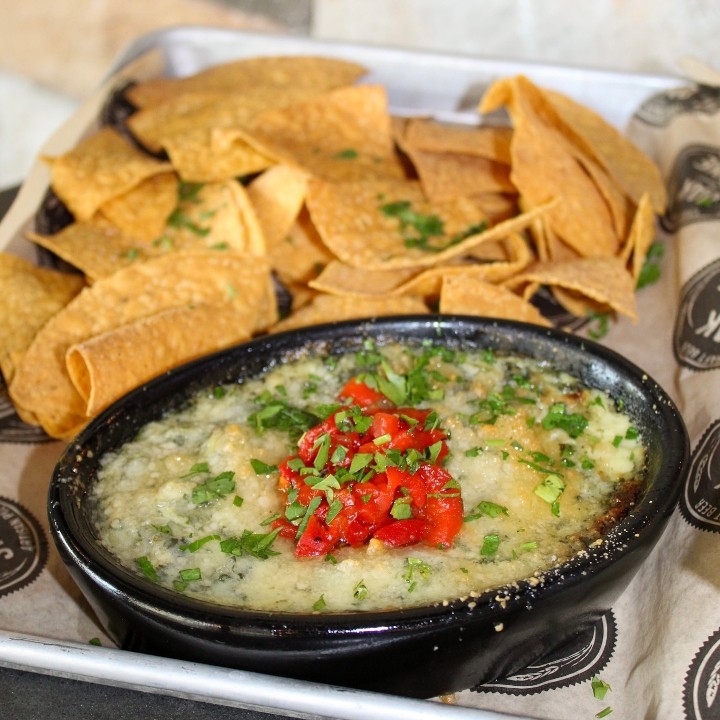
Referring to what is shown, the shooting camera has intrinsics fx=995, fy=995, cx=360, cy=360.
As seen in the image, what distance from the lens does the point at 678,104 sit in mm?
3410

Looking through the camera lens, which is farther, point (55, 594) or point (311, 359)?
point (311, 359)

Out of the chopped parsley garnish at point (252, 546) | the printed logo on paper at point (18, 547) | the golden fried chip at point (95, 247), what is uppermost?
the chopped parsley garnish at point (252, 546)

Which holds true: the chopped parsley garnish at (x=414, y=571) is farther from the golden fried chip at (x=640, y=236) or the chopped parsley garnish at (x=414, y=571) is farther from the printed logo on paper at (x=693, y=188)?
the printed logo on paper at (x=693, y=188)

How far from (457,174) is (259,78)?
0.86 m

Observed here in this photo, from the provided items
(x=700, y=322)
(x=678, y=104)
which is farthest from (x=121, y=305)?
(x=678, y=104)

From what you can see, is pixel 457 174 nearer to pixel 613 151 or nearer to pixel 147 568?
pixel 613 151

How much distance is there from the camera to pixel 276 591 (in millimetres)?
1785

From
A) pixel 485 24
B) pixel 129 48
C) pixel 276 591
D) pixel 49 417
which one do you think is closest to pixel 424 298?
pixel 49 417

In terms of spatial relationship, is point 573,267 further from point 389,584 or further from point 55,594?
point 55,594

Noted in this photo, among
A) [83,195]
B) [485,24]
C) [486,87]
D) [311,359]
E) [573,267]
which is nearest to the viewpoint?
[311,359]

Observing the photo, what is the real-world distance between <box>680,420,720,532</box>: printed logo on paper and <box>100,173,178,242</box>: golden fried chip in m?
1.71

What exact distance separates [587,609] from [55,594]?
3.72 ft

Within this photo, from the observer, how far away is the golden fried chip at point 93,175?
119 inches

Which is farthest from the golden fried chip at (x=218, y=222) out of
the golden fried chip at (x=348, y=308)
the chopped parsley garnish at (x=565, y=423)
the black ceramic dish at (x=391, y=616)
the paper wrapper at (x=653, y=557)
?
the chopped parsley garnish at (x=565, y=423)
